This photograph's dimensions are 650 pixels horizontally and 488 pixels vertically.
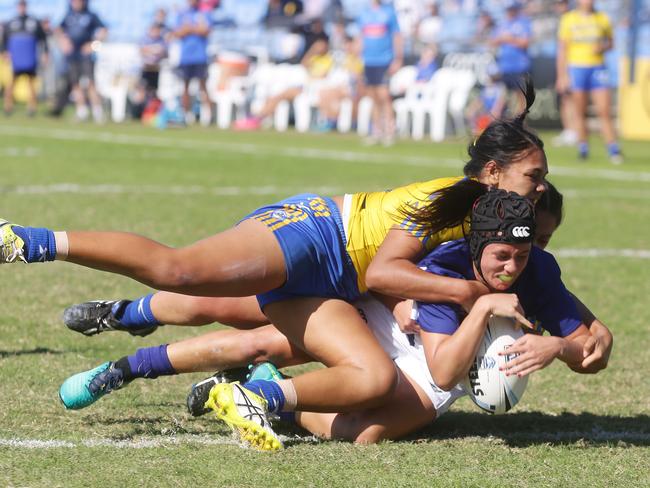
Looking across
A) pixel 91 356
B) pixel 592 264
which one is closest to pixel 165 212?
pixel 592 264

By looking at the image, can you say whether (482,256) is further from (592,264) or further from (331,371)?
(592,264)

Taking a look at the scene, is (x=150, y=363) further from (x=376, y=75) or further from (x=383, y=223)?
(x=376, y=75)

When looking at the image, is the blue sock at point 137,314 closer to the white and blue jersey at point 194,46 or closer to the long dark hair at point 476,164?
the long dark hair at point 476,164

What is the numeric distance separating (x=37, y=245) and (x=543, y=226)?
80.1 inches

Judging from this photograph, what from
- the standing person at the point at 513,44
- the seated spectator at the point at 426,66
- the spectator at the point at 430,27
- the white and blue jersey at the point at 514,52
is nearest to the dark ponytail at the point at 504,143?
the standing person at the point at 513,44

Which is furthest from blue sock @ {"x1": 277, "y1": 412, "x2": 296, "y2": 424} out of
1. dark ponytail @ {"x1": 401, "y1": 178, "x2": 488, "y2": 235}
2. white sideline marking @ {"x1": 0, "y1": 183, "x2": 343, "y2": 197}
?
white sideline marking @ {"x1": 0, "y1": 183, "x2": 343, "y2": 197}

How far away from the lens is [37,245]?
418 centimetres

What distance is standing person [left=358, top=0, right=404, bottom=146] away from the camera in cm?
2009

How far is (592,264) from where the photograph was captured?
8750mm

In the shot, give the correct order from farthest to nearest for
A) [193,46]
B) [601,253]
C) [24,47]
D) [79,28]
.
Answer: [24,47], [79,28], [193,46], [601,253]

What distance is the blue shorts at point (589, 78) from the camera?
16.4 meters

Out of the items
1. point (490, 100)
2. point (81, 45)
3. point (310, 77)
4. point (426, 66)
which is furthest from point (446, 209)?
point (81, 45)

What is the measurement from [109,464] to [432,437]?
1.35m

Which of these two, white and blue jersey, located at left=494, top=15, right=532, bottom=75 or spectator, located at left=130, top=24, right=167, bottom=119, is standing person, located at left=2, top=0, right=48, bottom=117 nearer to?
spectator, located at left=130, top=24, right=167, bottom=119
